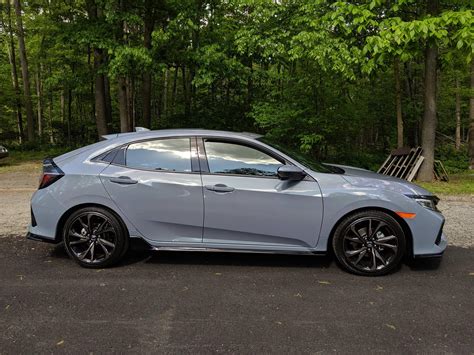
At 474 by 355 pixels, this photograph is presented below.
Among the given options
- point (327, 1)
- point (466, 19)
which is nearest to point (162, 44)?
point (327, 1)

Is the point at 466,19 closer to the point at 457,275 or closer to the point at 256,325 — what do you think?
the point at 457,275

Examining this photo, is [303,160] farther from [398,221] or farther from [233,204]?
[398,221]

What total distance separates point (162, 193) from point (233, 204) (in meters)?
0.81

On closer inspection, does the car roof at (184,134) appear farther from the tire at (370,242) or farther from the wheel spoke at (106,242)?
the tire at (370,242)

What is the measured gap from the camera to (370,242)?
450 cm

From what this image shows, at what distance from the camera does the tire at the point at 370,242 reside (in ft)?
14.7

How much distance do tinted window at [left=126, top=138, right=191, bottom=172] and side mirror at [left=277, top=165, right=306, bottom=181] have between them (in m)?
1.04

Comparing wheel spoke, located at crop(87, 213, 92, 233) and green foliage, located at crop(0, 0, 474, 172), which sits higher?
green foliage, located at crop(0, 0, 474, 172)

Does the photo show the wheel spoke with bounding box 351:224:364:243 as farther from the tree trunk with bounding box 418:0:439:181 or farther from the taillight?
the tree trunk with bounding box 418:0:439:181

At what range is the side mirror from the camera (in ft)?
14.7

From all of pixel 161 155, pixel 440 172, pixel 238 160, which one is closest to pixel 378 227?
pixel 238 160

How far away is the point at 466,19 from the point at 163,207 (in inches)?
304

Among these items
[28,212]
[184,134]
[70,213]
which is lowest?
[28,212]

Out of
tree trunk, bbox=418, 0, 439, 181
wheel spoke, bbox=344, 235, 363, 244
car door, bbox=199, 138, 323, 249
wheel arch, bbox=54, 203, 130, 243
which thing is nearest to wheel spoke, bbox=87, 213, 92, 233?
wheel arch, bbox=54, 203, 130, 243
